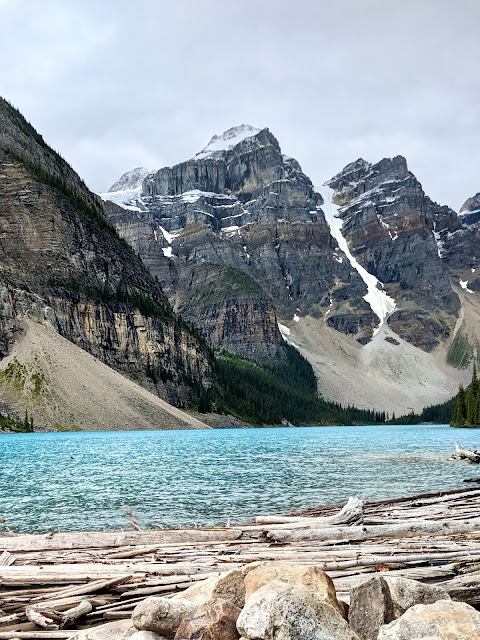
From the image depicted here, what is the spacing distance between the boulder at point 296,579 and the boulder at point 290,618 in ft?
1.58

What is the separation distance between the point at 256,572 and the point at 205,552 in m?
4.76

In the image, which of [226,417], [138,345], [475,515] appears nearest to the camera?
[475,515]

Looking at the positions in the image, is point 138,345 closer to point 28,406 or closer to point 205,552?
point 28,406

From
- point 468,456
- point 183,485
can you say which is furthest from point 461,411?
point 183,485

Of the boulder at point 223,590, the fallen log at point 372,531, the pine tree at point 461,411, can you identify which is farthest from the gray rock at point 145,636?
the pine tree at point 461,411

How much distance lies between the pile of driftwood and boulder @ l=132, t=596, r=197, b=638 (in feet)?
4.78

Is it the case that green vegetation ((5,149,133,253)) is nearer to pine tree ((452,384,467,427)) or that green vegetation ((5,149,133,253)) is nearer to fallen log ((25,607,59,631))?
pine tree ((452,384,467,427))

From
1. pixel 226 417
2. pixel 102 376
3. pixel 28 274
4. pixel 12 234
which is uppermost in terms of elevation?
pixel 12 234

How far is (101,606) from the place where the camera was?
9.46m

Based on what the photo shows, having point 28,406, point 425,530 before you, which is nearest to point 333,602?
point 425,530

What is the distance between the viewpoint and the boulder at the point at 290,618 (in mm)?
6559

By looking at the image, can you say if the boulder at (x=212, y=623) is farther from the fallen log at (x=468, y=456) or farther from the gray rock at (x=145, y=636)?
the fallen log at (x=468, y=456)

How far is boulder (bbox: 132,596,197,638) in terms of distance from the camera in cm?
762

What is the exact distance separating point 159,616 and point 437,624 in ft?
12.3
